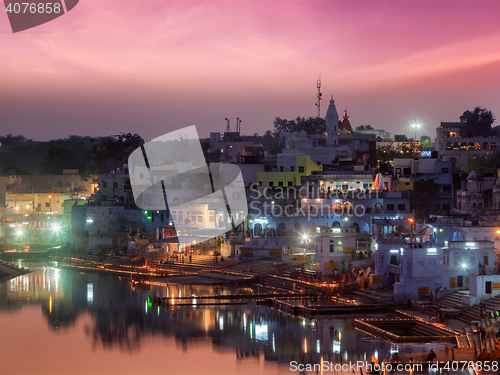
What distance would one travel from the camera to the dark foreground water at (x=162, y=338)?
2459cm

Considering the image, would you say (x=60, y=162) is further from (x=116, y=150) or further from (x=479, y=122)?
(x=479, y=122)

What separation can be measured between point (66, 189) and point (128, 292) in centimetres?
3652

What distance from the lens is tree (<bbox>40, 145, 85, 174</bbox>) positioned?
86062 millimetres

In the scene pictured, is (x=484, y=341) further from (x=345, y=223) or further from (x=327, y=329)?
(x=345, y=223)

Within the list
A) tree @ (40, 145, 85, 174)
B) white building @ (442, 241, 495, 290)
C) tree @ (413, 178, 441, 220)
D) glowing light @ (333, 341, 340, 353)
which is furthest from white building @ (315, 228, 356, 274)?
tree @ (40, 145, 85, 174)

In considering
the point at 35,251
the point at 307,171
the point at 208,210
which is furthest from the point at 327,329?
the point at 35,251

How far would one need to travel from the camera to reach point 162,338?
1110 inches

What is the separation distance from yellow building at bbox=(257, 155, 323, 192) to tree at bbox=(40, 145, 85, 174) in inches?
1574

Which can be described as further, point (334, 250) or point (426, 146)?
point (426, 146)

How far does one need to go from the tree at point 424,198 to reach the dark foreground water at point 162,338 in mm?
17329

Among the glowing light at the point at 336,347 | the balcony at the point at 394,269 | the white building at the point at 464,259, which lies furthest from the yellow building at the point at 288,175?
the glowing light at the point at 336,347

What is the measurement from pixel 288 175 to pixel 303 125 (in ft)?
128

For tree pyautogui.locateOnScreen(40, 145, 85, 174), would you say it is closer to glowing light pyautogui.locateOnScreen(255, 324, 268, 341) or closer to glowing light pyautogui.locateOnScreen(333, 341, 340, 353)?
glowing light pyautogui.locateOnScreen(255, 324, 268, 341)

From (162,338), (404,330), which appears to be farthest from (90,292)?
(404,330)
